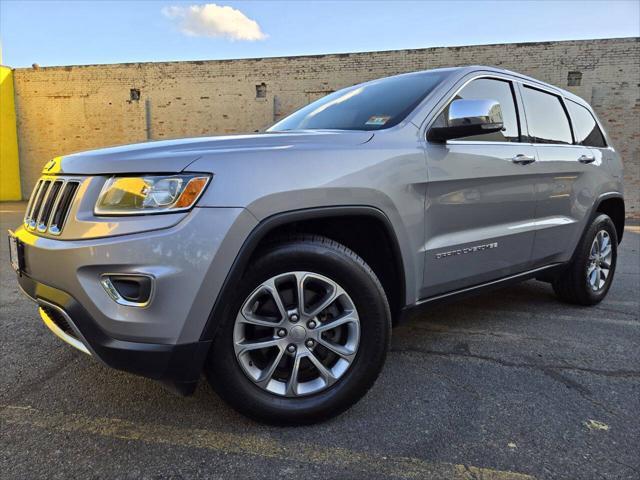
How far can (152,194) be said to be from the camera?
5.89 ft

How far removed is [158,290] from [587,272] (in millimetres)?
3684

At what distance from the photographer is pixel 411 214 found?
2.39 m

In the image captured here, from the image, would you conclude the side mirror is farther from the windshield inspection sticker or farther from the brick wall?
the brick wall

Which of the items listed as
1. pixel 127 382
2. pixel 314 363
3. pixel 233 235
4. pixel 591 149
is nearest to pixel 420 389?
pixel 314 363

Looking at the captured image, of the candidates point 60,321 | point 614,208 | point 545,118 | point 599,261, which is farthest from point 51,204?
point 614,208

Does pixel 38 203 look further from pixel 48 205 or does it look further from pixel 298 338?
pixel 298 338

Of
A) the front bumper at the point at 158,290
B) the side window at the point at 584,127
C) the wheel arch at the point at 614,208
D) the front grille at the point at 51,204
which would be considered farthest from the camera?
the wheel arch at the point at 614,208

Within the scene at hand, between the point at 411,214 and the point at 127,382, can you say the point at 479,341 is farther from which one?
the point at 127,382

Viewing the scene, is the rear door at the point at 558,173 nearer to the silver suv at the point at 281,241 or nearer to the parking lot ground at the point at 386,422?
the silver suv at the point at 281,241

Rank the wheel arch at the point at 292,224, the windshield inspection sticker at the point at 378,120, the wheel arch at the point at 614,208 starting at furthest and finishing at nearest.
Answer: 1. the wheel arch at the point at 614,208
2. the windshield inspection sticker at the point at 378,120
3. the wheel arch at the point at 292,224

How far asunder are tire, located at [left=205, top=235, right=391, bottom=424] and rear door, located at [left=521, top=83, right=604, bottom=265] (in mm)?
1764

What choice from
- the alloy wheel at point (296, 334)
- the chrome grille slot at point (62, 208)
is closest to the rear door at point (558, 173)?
the alloy wheel at point (296, 334)

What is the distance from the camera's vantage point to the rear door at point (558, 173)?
3324 mm

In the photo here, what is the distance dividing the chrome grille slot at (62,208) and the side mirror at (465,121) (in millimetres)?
1764
